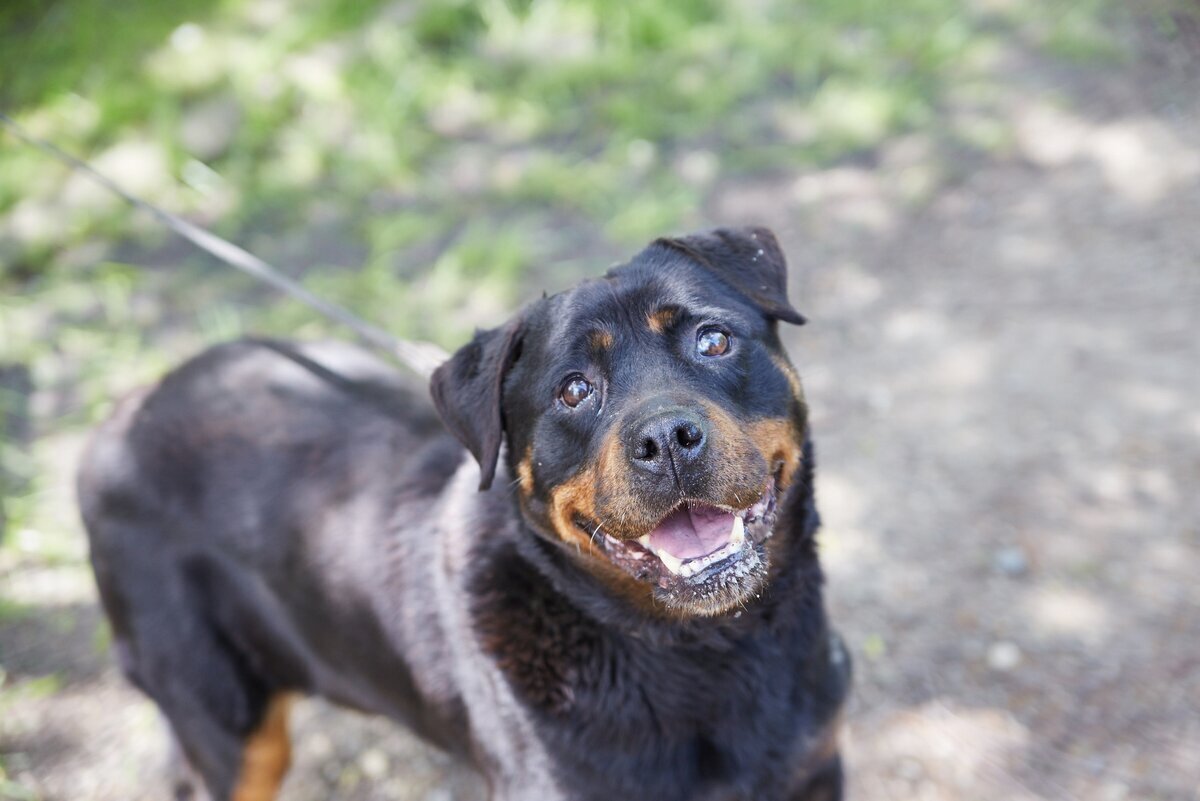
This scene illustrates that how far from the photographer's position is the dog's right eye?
248 cm

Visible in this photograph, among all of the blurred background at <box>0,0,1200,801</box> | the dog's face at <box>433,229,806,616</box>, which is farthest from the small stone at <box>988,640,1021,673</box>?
the dog's face at <box>433,229,806,616</box>

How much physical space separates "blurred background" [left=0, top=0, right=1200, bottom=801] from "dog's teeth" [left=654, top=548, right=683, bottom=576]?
144cm

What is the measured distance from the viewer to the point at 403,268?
19.5 ft

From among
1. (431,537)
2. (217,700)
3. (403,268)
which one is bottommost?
(403,268)

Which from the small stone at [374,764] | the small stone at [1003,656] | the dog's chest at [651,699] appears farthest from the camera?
the small stone at [374,764]

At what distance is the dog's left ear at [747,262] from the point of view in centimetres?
255

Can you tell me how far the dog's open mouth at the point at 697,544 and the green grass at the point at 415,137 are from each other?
3.24 meters

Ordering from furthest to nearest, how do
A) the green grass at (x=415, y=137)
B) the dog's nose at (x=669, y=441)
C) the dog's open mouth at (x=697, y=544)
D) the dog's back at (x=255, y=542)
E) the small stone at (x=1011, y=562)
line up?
the green grass at (x=415, y=137) < the small stone at (x=1011, y=562) < the dog's back at (x=255, y=542) < the dog's open mouth at (x=697, y=544) < the dog's nose at (x=669, y=441)

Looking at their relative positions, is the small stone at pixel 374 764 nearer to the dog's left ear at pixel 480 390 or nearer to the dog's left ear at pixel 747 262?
the dog's left ear at pixel 480 390

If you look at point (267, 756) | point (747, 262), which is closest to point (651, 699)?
point (747, 262)

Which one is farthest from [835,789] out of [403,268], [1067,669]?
[403,268]

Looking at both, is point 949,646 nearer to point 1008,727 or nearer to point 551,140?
point 1008,727

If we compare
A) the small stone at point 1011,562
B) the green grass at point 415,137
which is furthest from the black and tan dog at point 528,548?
the green grass at point 415,137

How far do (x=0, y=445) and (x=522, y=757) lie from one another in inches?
155
